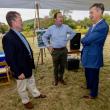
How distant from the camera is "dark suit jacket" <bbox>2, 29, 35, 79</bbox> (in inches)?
119

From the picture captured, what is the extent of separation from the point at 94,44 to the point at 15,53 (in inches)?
46.8

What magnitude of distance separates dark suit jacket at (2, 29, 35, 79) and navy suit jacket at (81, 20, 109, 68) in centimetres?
90

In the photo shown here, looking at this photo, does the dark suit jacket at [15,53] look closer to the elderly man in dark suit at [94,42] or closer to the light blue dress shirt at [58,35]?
the elderly man in dark suit at [94,42]

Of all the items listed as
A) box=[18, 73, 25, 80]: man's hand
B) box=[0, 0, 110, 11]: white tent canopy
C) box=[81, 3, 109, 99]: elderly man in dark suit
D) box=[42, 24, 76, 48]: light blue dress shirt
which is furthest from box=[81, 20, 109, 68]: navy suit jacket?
box=[0, 0, 110, 11]: white tent canopy

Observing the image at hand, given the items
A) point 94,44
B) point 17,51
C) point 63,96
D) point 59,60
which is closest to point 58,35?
point 59,60

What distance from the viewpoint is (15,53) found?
3092 millimetres

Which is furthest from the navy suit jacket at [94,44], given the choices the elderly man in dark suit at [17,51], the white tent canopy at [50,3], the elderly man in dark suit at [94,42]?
the white tent canopy at [50,3]

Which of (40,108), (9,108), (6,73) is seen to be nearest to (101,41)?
(40,108)

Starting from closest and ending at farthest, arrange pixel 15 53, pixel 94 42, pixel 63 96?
pixel 15 53
pixel 94 42
pixel 63 96

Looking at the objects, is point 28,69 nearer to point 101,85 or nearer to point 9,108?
point 9,108

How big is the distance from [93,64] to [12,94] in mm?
1794

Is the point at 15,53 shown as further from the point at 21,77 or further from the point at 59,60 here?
the point at 59,60

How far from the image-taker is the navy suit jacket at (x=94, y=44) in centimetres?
324

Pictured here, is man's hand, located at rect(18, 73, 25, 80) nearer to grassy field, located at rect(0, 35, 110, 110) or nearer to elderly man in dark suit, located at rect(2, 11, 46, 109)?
elderly man in dark suit, located at rect(2, 11, 46, 109)
